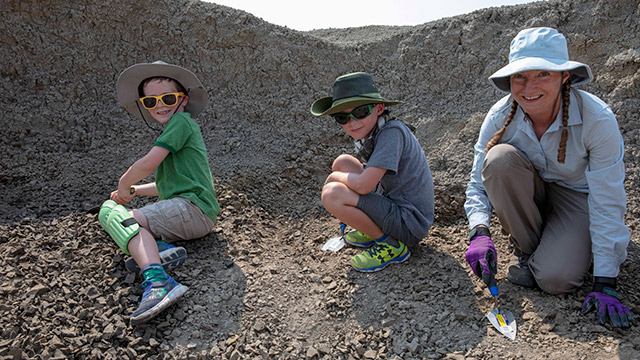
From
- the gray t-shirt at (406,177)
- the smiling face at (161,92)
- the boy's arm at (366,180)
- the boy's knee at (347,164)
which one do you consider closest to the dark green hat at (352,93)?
the gray t-shirt at (406,177)

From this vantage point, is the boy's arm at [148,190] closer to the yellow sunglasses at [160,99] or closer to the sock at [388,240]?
the yellow sunglasses at [160,99]

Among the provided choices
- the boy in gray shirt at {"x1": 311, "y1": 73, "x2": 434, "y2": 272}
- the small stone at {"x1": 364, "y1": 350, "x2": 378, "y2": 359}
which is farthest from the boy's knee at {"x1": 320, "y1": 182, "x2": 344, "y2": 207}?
the small stone at {"x1": 364, "y1": 350, "x2": 378, "y2": 359}

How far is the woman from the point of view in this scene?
219 cm

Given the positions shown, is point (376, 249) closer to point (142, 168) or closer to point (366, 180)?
point (366, 180)

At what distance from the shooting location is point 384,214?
2.65 metres

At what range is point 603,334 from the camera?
202cm

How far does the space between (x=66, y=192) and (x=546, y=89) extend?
12.1 ft

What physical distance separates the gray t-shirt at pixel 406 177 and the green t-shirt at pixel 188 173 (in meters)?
1.16

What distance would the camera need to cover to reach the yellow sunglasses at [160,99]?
2.81m

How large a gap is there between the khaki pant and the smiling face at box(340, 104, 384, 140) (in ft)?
2.29

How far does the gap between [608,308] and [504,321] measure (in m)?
0.48

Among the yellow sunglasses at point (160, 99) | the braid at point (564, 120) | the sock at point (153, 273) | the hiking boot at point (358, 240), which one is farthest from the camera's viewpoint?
the hiking boot at point (358, 240)

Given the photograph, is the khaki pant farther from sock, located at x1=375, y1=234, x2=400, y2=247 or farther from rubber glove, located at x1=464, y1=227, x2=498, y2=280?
sock, located at x1=375, y1=234, x2=400, y2=247

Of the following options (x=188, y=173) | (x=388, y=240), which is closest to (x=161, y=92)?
(x=188, y=173)
